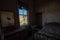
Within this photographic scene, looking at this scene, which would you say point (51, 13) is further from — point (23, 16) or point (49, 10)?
point (23, 16)

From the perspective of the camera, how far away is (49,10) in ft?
16.0

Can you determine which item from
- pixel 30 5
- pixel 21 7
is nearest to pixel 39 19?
pixel 30 5

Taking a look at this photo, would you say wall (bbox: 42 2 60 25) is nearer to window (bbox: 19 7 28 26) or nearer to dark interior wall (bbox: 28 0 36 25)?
dark interior wall (bbox: 28 0 36 25)

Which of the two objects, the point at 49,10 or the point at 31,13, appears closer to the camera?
the point at 49,10

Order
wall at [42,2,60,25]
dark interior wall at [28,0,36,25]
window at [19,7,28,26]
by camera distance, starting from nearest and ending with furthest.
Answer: wall at [42,2,60,25], window at [19,7,28,26], dark interior wall at [28,0,36,25]

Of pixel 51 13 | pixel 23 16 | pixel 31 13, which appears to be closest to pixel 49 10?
pixel 51 13

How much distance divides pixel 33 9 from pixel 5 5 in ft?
8.62

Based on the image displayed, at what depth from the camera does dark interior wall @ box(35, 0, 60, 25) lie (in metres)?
4.47

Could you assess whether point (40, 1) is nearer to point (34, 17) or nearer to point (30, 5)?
point (30, 5)

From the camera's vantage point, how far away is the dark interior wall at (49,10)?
14.7 ft

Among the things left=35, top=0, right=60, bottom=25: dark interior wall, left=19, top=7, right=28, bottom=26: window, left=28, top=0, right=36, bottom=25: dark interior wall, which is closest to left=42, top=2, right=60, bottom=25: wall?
left=35, top=0, right=60, bottom=25: dark interior wall

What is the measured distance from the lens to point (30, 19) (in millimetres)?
5465

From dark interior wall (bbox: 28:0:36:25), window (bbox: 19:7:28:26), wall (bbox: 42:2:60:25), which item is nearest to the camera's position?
wall (bbox: 42:2:60:25)

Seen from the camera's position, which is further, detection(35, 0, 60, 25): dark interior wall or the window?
the window
